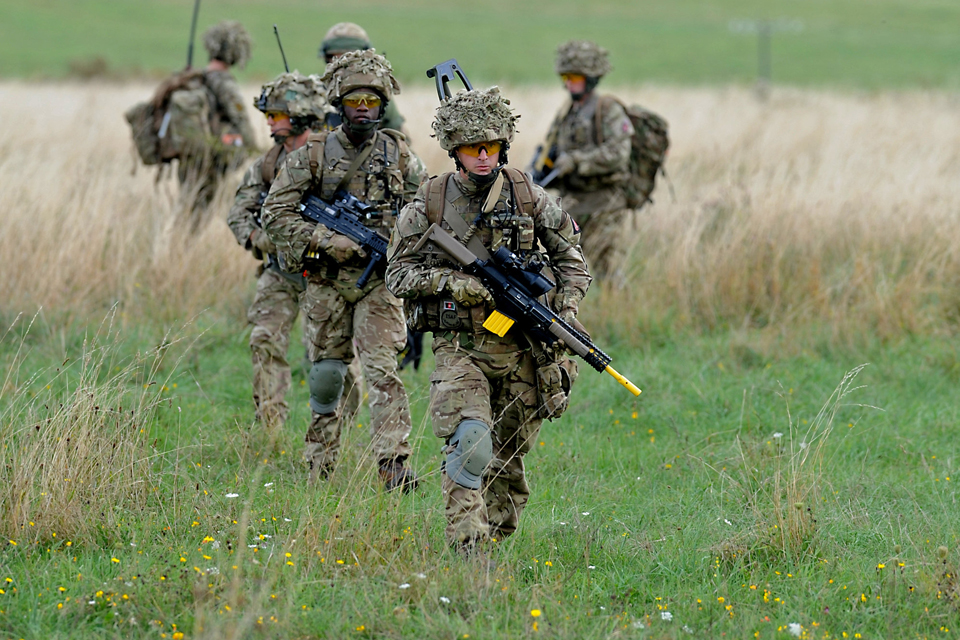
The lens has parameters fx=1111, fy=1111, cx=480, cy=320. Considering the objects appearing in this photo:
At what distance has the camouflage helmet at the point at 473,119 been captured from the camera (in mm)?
4328

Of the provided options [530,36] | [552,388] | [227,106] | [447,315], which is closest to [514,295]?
[447,315]

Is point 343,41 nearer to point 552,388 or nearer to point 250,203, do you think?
point 250,203

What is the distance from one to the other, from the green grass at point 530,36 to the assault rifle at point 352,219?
86.1 feet

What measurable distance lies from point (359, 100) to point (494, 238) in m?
1.35

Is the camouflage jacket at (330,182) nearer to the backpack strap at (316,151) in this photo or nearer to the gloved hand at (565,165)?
the backpack strap at (316,151)

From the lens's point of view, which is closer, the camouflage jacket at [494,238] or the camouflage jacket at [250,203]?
the camouflage jacket at [494,238]

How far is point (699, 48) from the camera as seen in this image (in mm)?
49312

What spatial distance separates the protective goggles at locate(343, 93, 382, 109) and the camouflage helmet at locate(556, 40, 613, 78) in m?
3.58

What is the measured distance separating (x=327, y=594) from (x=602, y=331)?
187 inches

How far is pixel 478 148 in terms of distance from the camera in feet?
14.4

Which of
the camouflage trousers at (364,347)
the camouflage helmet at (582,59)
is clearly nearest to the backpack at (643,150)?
the camouflage helmet at (582,59)

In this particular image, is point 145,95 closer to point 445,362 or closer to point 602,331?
point 602,331

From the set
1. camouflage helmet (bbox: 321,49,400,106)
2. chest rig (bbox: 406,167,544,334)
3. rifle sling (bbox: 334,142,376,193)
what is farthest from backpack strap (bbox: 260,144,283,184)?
chest rig (bbox: 406,167,544,334)

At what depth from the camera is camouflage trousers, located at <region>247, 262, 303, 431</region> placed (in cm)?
629
